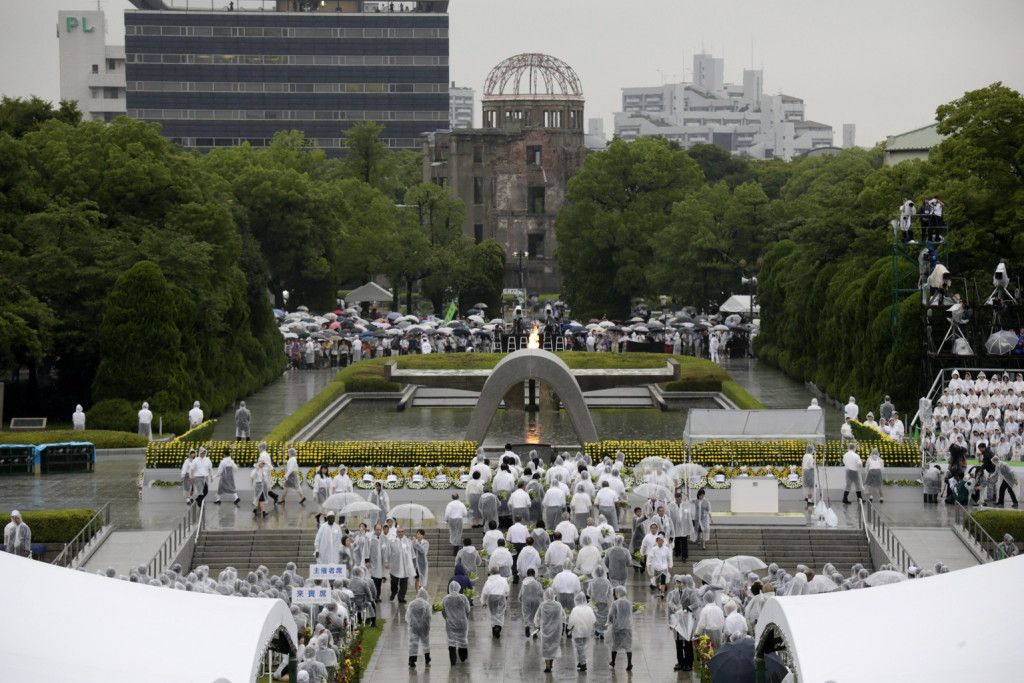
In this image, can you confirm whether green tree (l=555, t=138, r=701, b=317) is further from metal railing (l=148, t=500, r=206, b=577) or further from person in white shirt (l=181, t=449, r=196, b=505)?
metal railing (l=148, t=500, r=206, b=577)

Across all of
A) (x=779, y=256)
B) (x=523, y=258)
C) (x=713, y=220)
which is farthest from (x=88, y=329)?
(x=523, y=258)

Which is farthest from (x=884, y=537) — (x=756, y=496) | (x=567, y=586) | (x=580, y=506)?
(x=567, y=586)

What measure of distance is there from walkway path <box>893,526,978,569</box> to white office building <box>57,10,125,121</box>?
124149 millimetres

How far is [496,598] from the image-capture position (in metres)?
25.6

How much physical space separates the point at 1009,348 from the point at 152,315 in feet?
72.5

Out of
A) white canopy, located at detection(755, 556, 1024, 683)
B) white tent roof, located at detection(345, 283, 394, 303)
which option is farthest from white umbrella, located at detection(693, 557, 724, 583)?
white tent roof, located at detection(345, 283, 394, 303)

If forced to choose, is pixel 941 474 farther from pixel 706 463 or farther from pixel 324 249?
pixel 324 249

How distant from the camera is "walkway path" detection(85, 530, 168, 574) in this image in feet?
97.1

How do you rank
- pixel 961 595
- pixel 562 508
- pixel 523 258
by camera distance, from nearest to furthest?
pixel 961 595, pixel 562 508, pixel 523 258

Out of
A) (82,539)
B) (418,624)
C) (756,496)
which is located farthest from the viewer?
(756,496)

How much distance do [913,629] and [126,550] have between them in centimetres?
1670

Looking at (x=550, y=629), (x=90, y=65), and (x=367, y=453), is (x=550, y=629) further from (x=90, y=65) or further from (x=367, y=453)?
(x=90, y=65)

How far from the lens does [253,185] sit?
229ft

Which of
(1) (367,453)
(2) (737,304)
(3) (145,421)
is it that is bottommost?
(3) (145,421)
